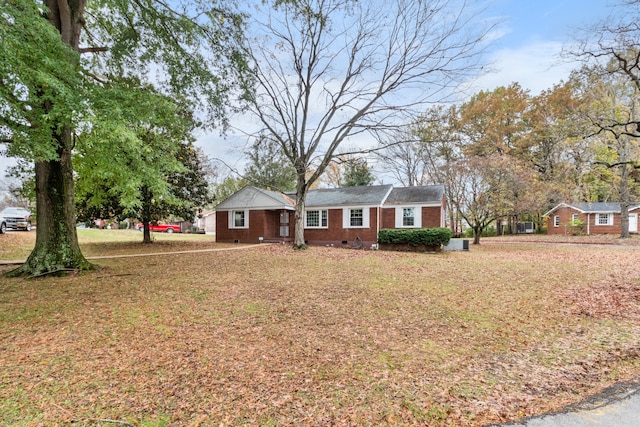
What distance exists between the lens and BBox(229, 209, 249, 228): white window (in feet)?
68.9

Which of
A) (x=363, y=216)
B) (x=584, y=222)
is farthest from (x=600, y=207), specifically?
(x=363, y=216)

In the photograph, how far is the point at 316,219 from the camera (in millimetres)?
20266

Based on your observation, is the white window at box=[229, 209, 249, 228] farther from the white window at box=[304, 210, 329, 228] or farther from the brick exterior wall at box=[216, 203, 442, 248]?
the white window at box=[304, 210, 329, 228]

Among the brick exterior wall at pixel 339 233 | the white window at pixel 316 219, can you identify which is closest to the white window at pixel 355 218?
the brick exterior wall at pixel 339 233

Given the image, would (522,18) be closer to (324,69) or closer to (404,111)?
(404,111)

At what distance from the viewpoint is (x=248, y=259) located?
471 inches

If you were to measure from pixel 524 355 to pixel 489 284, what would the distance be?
171 inches

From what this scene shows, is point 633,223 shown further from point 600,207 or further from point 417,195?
point 417,195

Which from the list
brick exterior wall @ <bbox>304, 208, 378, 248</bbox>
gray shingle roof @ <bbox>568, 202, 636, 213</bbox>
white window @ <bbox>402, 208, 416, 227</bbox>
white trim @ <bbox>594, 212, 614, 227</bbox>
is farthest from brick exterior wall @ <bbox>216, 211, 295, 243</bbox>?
white trim @ <bbox>594, 212, 614, 227</bbox>

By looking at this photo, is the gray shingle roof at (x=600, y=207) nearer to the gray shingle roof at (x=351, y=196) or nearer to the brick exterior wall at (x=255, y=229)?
the gray shingle roof at (x=351, y=196)

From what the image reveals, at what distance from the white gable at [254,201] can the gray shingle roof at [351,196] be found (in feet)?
6.36

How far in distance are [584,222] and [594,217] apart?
1.36 metres

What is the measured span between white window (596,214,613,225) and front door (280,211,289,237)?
31372 millimetres

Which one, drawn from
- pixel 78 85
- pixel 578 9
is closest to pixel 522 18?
pixel 578 9
